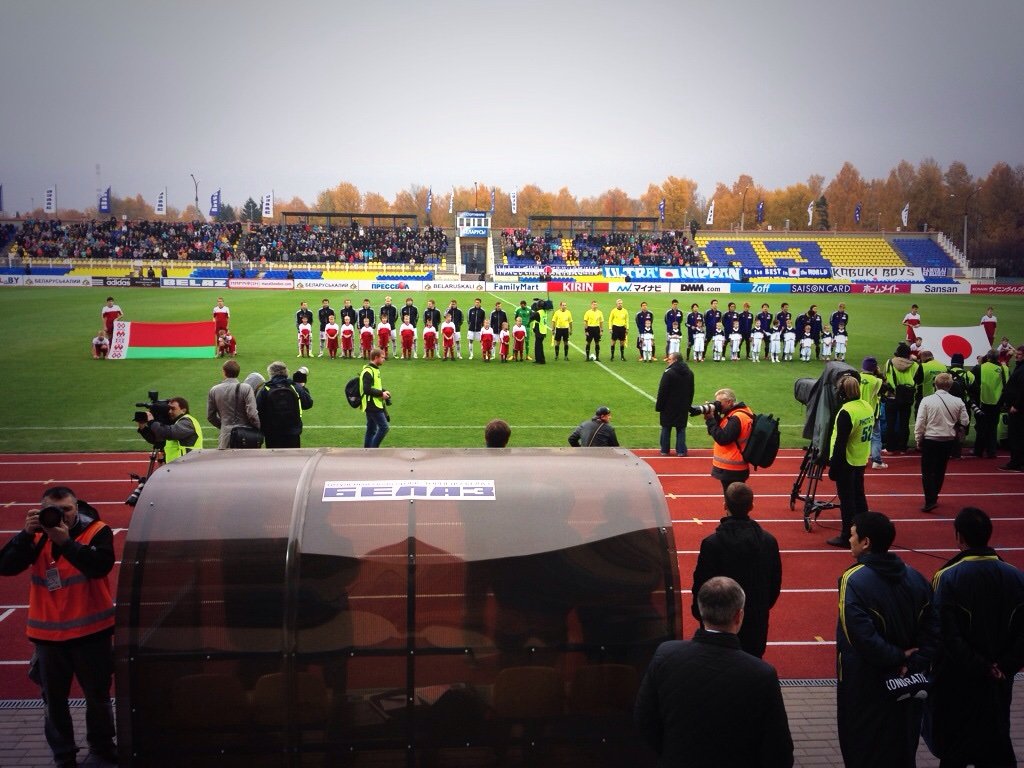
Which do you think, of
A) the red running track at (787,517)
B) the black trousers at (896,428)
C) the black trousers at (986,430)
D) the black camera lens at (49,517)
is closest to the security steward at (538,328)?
the red running track at (787,517)

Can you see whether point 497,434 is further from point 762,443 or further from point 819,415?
point 819,415

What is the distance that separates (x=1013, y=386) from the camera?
12.7m

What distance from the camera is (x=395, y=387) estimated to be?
1945 cm

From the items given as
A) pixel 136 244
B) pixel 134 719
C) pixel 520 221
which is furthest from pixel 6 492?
pixel 520 221

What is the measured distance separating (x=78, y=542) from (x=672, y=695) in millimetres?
3640

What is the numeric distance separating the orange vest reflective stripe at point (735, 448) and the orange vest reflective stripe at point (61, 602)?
6.29 meters

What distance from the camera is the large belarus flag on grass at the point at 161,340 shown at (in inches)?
904

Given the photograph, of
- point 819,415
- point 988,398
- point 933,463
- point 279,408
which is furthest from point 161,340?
point 988,398

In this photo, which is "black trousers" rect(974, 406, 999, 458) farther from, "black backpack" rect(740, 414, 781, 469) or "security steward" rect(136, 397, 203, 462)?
"security steward" rect(136, 397, 203, 462)

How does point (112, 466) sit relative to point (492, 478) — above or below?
below

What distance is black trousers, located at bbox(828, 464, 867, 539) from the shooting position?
29.9ft

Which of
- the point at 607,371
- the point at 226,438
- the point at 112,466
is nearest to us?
the point at 226,438

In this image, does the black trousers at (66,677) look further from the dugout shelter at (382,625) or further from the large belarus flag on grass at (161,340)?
the large belarus flag on grass at (161,340)

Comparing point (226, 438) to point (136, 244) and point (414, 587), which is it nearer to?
point (414, 587)
